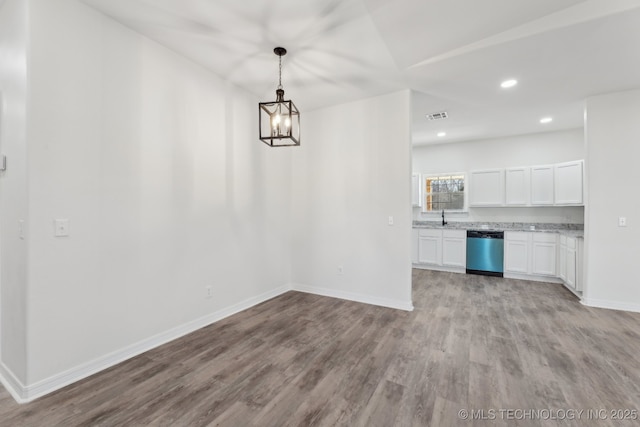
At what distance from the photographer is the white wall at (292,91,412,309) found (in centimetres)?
370

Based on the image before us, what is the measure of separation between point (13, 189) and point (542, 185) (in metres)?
7.31

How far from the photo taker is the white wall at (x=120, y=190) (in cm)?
197

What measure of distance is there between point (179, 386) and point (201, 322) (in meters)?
1.06

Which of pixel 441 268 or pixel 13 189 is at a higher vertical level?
pixel 13 189

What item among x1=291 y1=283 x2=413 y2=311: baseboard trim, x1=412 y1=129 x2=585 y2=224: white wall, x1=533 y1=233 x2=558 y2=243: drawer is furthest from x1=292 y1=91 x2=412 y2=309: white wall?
x1=412 y1=129 x2=585 y2=224: white wall

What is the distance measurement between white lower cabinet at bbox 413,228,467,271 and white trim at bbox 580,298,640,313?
76.2 inches

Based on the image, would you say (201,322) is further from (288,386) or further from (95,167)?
(95,167)

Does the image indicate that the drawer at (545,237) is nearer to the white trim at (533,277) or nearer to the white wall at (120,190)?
the white trim at (533,277)

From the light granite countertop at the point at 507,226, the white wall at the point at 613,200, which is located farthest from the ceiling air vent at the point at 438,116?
the light granite countertop at the point at 507,226

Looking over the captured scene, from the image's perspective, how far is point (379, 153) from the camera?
3844 mm

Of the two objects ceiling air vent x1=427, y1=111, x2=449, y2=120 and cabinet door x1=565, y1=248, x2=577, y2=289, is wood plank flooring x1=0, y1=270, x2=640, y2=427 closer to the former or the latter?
cabinet door x1=565, y1=248, x2=577, y2=289

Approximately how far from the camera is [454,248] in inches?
220

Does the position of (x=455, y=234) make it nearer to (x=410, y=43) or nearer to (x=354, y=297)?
(x=354, y=297)

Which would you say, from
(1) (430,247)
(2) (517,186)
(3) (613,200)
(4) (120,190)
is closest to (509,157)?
(2) (517,186)
